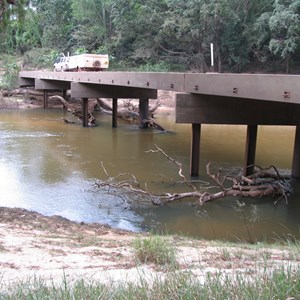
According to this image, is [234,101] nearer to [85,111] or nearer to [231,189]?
[231,189]

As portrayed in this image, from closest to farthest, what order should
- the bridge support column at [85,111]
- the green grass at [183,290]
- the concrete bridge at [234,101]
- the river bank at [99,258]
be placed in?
1. the green grass at [183,290]
2. the river bank at [99,258]
3. the concrete bridge at [234,101]
4. the bridge support column at [85,111]

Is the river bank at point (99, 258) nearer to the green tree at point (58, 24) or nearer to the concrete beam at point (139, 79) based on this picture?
the concrete beam at point (139, 79)

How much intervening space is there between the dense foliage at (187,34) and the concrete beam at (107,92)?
18.4m

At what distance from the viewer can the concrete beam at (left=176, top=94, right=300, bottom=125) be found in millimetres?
11391

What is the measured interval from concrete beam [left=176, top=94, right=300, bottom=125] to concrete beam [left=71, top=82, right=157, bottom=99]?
9.38m

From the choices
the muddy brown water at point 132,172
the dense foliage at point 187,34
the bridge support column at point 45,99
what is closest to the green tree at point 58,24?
the dense foliage at point 187,34

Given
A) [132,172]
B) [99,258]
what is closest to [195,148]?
[132,172]

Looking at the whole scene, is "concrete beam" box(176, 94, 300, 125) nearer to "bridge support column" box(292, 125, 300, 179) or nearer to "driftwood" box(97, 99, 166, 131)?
"bridge support column" box(292, 125, 300, 179)

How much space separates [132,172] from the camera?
12.6 metres

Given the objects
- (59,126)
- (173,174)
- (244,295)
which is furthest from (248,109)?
(59,126)

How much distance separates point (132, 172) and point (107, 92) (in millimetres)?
9995

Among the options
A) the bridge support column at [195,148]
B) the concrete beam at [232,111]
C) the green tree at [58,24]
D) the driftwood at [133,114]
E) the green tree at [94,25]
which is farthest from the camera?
the green tree at [58,24]

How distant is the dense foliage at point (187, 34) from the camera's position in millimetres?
38969

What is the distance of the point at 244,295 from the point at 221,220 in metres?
6.01
